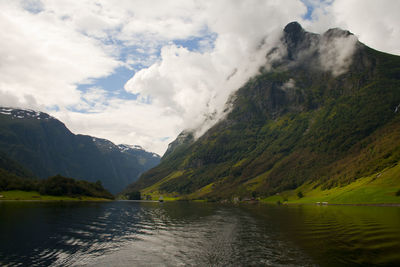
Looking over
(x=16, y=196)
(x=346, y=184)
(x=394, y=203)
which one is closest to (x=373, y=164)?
(x=346, y=184)

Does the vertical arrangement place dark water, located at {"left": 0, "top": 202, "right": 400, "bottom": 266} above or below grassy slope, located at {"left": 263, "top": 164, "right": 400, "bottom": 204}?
below

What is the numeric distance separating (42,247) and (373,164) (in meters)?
219

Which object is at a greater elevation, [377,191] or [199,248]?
[377,191]

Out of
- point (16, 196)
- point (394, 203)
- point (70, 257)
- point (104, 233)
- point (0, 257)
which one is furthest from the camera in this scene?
point (16, 196)

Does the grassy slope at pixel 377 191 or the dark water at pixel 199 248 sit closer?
the dark water at pixel 199 248

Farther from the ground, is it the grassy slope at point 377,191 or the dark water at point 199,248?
the grassy slope at point 377,191

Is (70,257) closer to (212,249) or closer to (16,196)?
(212,249)

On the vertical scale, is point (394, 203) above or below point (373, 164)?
below

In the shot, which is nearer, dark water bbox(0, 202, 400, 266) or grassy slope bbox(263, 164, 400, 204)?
dark water bbox(0, 202, 400, 266)

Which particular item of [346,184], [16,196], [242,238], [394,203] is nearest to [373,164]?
[346,184]

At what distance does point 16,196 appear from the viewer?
186625mm

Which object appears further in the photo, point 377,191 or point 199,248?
point 377,191

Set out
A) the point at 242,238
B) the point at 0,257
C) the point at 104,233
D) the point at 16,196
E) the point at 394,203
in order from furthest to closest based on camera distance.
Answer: the point at 16,196
the point at 394,203
the point at 104,233
the point at 242,238
the point at 0,257

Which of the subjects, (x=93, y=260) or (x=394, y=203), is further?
(x=394, y=203)
